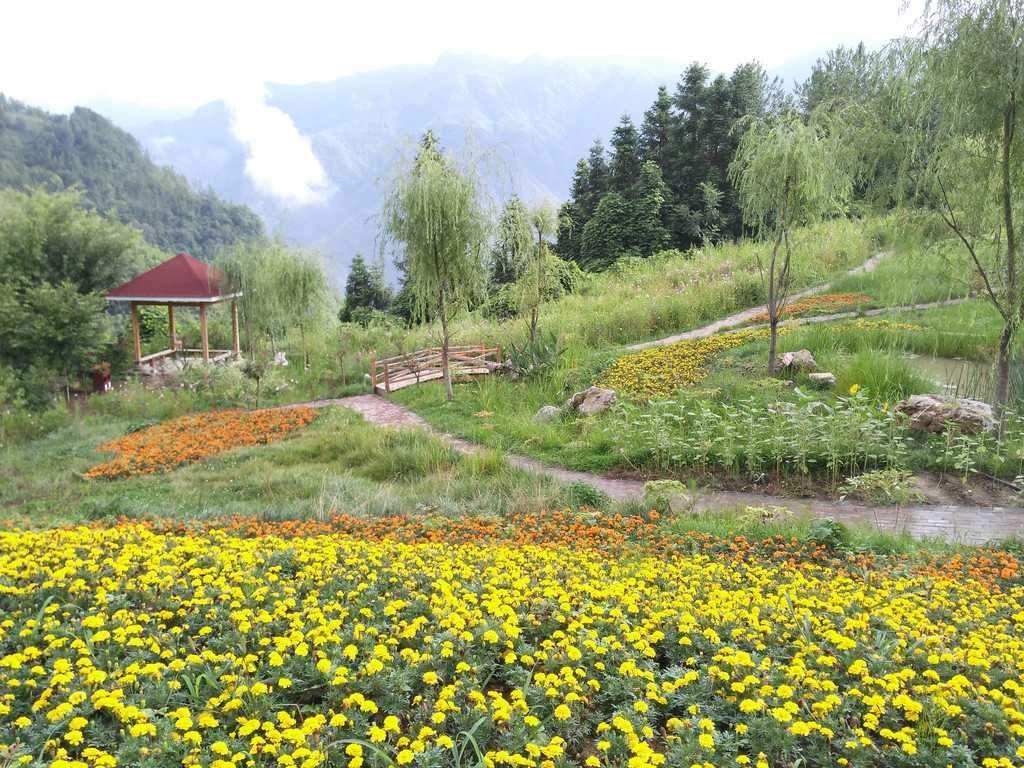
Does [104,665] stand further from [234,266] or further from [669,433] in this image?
[234,266]

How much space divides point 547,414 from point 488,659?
25.5 ft

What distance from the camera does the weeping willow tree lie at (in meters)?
12.1

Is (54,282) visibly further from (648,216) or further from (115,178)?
(115,178)

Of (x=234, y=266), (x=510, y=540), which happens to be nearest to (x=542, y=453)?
(x=510, y=540)

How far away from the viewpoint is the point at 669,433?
323 inches

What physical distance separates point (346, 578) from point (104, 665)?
1223 millimetres

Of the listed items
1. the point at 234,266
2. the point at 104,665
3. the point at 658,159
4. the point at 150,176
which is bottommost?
the point at 104,665

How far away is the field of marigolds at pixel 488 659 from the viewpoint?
7.50 feet

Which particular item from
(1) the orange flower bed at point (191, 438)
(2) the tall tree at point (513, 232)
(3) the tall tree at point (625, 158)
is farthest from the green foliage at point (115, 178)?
(1) the orange flower bed at point (191, 438)

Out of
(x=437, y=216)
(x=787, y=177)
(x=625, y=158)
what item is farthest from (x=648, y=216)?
(x=787, y=177)

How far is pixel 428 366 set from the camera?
16000 mm

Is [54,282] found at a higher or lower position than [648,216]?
lower

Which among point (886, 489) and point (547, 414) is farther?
point (547, 414)

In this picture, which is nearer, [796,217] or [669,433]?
[669,433]
